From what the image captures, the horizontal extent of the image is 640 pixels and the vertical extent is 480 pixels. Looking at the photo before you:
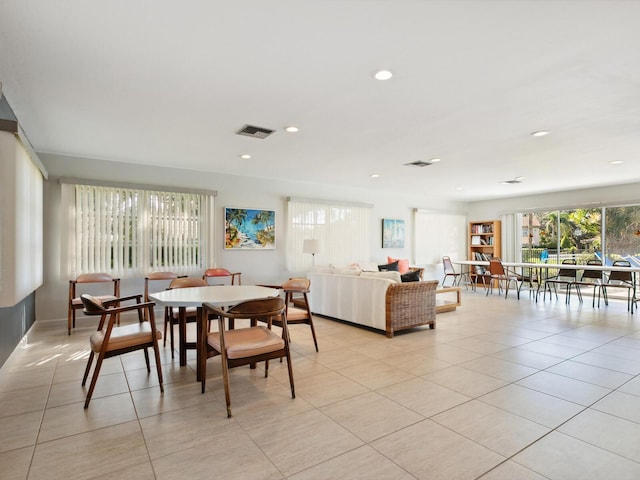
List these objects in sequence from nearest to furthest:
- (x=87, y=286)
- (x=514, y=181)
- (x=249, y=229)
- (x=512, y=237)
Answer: (x=87, y=286), (x=249, y=229), (x=514, y=181), (x=512, y=237)

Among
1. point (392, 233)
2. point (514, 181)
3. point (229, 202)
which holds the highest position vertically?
point (514, 181)

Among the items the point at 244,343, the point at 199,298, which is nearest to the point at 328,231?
the point at 199,298

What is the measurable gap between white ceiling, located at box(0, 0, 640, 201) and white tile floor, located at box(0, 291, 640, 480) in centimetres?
254

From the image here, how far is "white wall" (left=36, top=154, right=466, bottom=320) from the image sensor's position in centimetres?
519

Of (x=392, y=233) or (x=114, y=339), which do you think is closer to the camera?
(x=114, y=339)

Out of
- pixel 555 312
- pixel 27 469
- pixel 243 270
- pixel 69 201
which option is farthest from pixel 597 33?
pixel 69 201

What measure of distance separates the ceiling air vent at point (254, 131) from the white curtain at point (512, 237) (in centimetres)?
816

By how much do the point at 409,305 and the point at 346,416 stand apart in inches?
102

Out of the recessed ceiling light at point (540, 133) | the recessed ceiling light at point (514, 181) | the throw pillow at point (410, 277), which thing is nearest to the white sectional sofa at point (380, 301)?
the throw pillow at point (410, 277)

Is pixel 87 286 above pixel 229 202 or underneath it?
underneath

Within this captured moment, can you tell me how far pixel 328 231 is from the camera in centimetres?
784

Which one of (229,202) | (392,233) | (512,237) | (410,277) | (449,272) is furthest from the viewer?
(449,272)

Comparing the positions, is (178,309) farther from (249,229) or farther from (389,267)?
(389,267)

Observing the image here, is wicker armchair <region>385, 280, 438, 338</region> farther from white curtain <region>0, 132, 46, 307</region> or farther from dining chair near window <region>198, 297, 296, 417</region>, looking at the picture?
white curtain <region>0, 132, 46, 307</region>
